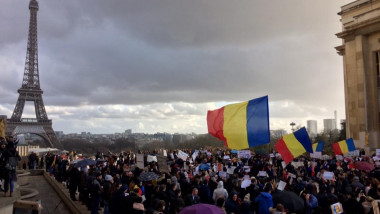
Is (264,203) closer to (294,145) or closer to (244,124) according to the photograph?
(244,124)

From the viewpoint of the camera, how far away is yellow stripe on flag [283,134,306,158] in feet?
43.2

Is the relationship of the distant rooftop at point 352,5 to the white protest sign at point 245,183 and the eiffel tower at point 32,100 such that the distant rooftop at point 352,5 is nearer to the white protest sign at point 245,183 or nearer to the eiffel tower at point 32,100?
the white protest sign at point 245,183

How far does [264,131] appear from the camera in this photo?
38.1 feet

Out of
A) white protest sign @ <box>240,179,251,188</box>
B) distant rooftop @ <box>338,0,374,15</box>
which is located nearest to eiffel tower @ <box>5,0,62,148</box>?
distant rooftop @ <box>338,0,374,15</box>

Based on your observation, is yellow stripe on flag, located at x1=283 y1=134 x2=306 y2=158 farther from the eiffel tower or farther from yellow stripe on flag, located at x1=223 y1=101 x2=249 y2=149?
the eiffel tower

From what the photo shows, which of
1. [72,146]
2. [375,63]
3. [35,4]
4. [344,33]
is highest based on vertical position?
[35,4]

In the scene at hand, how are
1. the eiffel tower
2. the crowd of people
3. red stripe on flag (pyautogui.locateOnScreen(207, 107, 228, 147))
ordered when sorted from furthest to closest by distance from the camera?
the eiffel tower < red stripe on flag (pyautogui.locateOnScreen(207, 107, 228, 147)) < the crowd of people

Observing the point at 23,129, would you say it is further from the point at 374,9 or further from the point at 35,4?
the point at 374,9

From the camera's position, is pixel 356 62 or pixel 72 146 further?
pixel 72 146

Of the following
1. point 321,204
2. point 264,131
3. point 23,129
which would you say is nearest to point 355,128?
point 264,131

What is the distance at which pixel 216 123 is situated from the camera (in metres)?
14.1

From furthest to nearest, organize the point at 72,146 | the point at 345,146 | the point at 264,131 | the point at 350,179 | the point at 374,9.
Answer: the point at 72,146 < the point at 374,9 < the point at 345,146 < the point at 350,179 < the point at 264,131

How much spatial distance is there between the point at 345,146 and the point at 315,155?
3241mm

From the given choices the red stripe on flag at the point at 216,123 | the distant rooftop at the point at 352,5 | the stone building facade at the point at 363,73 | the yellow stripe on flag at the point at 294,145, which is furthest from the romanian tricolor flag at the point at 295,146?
the distant rooftop at the point at 352,5
